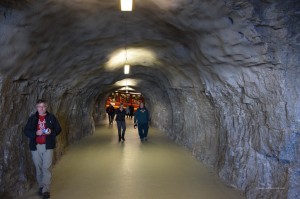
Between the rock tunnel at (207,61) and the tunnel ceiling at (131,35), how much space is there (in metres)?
0.02

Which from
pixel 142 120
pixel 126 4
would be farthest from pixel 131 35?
pixel 142 120

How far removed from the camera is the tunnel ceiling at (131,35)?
521cm

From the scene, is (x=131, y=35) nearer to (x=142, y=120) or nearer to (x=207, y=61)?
(x=207, y=61)

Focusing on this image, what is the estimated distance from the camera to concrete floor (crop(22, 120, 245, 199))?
676 centimetres

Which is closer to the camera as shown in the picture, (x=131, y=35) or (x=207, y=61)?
(x=207, y=61)

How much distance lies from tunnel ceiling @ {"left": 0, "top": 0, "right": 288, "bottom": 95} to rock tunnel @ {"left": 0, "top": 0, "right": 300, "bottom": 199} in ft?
0.07

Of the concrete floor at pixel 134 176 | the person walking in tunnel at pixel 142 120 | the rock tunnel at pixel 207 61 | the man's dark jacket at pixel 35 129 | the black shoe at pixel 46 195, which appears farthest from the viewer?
the person walking in tunnel at pixel 142 120

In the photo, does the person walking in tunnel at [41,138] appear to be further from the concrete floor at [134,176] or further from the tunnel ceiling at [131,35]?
the tunnel ceiling at [131,35]

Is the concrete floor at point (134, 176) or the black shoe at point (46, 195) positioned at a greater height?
the black shoe at point (46, 195)

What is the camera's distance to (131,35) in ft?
26.6

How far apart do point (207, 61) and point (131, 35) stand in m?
1.96

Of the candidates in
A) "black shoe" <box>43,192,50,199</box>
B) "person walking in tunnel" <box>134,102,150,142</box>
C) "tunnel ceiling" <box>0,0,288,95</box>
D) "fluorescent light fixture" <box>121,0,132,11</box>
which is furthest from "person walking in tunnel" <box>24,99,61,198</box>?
"person walking in tunnel" <box>134,102,150,142</box>

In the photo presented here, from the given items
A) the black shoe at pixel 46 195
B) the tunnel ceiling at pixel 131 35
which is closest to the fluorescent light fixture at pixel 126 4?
the tunnel ceiling at pixel 131 35

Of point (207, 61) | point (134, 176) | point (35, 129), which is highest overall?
point (207, 61)
